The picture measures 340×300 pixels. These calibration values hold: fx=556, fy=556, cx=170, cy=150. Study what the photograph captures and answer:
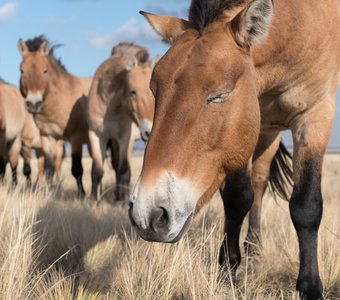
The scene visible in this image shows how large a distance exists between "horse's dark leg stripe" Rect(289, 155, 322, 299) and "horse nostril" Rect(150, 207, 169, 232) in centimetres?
153

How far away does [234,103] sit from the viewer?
296 centimetres

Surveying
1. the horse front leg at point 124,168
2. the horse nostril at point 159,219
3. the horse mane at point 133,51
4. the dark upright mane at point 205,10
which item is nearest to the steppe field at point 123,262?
the horse nostril at point 159,219

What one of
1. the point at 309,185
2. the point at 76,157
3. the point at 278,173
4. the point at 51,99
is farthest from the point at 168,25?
the point at 51,99

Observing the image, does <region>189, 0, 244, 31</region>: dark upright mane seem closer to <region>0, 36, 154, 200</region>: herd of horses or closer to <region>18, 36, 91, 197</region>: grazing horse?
<region>0, 36, 154, 200</region>: herd of horses

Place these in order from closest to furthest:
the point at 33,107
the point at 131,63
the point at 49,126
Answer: the point at 131,63 < the point at 33,107 < the point at 49,126

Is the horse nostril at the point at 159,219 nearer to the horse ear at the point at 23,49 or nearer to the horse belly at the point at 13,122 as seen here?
the horse ear at the point at 23,49

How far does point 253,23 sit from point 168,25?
74 centimetres

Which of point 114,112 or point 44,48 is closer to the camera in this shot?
point 114,112

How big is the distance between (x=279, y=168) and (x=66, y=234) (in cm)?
264

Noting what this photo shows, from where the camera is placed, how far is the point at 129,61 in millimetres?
8758

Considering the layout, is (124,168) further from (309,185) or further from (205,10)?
(205,10)

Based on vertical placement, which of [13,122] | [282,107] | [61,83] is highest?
[282,107]

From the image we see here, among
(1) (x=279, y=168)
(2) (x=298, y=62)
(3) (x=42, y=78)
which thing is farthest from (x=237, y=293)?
(3) (x=42, y=78)

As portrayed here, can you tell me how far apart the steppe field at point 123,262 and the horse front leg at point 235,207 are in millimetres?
146
